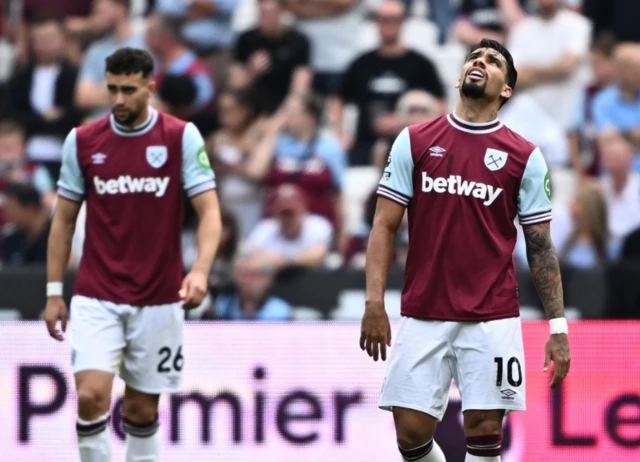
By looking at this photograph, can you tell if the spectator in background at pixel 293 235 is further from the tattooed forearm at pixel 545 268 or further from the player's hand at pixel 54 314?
the tattooed forearm at pixel 545 268

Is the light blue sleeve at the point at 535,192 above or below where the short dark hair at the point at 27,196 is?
below

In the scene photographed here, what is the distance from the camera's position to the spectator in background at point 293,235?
11.9 meters

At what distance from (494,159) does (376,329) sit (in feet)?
3.37

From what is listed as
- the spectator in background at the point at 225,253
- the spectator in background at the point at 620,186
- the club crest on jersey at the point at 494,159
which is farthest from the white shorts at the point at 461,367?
the spectator in background at the point at 620,186

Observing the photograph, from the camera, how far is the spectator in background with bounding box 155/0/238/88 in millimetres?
14406

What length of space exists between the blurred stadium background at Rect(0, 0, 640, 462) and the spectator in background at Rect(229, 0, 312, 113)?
2cm

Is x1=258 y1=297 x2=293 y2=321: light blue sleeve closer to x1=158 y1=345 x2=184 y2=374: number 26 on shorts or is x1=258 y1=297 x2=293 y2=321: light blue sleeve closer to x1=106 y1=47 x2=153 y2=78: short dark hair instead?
x1=158 y1=345 x2=184 y2=374: number 26 on shorts

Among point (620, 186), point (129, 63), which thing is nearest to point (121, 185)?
point (129, 63)

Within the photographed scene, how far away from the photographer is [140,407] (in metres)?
8.34

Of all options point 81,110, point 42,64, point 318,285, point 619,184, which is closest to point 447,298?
point 318,285

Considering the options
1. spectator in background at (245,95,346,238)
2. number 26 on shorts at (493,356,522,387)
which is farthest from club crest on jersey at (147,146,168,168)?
spectator in background at (245,95,346,238)

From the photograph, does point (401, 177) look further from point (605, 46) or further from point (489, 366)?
point (605, 46)

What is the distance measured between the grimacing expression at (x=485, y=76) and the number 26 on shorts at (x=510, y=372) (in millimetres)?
1300

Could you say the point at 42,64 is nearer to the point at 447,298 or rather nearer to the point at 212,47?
the point at 212,47
